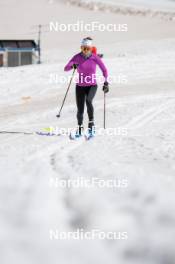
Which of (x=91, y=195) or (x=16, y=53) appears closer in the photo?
(x=91, y=195)

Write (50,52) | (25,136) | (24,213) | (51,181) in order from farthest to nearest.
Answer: (50,52) → (25,136) → (51,181) → (24,213)

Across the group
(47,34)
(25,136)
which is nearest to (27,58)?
(47,34)

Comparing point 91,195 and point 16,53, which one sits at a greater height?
point 16,53

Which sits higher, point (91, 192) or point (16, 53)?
point (16, 53)

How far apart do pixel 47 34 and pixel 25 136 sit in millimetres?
60328

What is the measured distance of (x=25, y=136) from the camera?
10.3 metres

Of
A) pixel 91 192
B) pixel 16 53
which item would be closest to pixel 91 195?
pixel 91 192

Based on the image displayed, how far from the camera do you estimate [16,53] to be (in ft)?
147

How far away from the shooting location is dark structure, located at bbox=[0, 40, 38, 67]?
146 feet

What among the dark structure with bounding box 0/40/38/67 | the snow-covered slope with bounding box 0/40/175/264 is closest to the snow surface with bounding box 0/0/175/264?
the snow-covered slope with bounding box 0/40/175/264

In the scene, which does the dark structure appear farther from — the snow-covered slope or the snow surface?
the snow-covered slope

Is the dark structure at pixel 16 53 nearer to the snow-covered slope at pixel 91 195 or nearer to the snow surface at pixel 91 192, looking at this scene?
the snow surface at pixel 91 192

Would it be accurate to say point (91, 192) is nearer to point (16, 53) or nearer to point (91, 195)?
point (91, 195)

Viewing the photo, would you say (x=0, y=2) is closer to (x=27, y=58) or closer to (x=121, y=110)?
(x=27, y=58)
